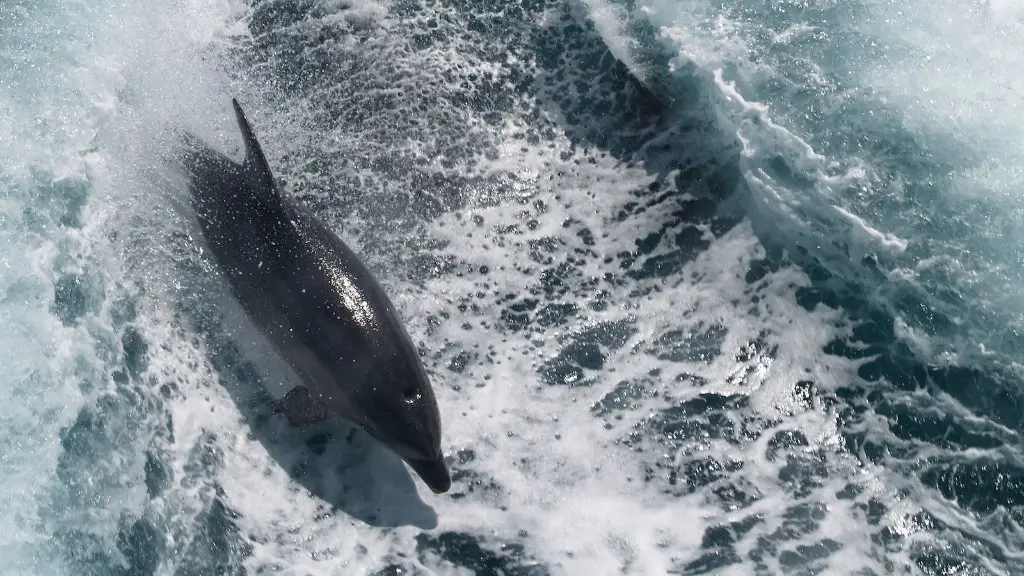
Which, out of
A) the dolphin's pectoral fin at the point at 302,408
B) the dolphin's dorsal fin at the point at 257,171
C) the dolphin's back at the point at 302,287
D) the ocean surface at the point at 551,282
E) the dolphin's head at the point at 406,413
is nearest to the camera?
the dolphin's head at the point at 406,413

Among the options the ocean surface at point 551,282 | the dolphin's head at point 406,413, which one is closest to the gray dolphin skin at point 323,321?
the dolphin's head at point 406,413

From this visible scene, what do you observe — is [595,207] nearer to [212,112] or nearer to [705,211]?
[705,211]

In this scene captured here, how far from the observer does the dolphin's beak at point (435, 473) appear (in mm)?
10289

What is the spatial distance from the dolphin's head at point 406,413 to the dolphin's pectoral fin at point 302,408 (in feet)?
3.31

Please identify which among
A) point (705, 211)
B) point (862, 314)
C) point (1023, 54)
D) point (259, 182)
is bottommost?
point (862, 314)

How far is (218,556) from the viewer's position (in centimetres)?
1004

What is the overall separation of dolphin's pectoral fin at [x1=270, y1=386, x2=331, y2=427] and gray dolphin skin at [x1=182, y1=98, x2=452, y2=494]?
0.01 m

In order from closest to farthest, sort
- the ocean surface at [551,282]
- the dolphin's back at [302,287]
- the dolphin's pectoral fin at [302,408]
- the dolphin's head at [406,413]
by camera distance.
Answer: the dolphin's head at [406,413]
the dolphin's back at [302,287]
the ocean surface at [551,282]
the dolphin's pectoral fin at [302,408]

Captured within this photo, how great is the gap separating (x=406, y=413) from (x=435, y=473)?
0.97 metres

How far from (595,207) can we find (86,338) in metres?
8.60

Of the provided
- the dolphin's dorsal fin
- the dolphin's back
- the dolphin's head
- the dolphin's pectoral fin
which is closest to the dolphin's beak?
the dolphin's head

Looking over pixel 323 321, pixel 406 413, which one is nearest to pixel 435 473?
pixel 406 413

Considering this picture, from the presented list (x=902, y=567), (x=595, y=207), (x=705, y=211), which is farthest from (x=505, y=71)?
(x=902, y=567)

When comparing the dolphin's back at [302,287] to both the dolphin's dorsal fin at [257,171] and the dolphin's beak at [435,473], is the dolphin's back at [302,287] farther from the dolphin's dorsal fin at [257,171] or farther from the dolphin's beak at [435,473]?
the dolphin's beak at [435,473]
